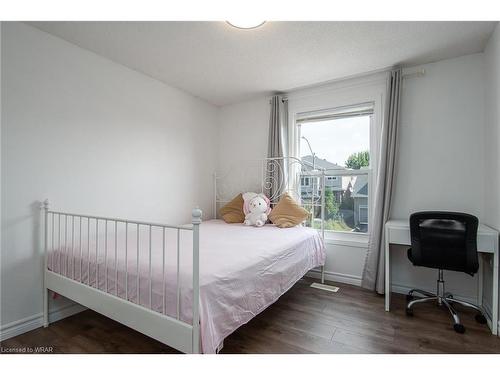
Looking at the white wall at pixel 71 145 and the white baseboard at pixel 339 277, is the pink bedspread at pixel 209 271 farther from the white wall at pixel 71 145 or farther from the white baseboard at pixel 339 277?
the white baseboard at pixel 339 277

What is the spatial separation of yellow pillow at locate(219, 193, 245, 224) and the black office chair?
1.90 m

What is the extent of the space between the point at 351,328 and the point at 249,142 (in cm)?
256

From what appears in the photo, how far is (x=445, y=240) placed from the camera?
208 centimetres

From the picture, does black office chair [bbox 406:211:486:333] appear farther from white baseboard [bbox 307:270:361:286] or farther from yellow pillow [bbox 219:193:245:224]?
yellow pillow [bbox 219:193:245:224]

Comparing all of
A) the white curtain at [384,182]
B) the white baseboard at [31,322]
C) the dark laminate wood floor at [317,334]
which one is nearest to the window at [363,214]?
the white curtain at [384,182]

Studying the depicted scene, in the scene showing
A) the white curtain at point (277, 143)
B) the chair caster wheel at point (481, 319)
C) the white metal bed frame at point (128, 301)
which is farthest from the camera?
the white curtain at point (277, 143)

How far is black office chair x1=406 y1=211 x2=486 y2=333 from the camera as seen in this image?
197 centimetres

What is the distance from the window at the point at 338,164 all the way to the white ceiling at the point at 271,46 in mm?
522

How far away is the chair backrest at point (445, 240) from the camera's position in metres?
1.98

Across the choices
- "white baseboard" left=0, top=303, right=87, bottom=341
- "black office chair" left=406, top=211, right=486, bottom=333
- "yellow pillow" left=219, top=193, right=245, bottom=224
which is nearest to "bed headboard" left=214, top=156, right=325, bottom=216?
"yellow pillow" left=219, top=193, right=245, bottom=224

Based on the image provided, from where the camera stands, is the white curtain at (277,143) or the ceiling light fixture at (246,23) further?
the white curtain at (277,143)

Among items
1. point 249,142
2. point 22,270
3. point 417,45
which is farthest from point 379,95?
point 22,270

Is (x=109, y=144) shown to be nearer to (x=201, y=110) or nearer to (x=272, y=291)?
(x=201, y=110)
